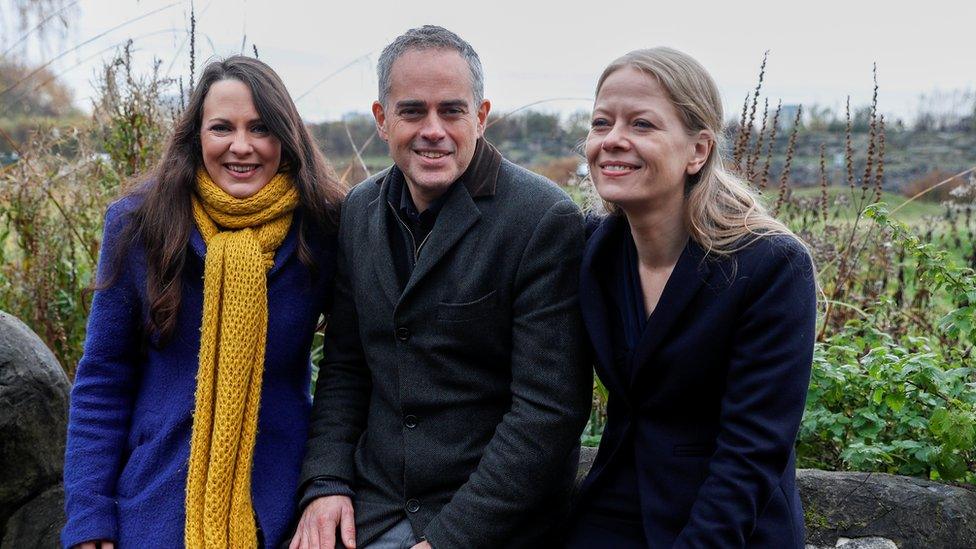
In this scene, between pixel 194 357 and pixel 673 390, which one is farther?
pixel 194 357

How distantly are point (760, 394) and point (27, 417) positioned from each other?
91.7 inches

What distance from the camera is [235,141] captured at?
2.53 m

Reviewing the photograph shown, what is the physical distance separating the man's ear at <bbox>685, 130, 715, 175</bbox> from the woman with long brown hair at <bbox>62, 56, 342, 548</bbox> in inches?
43.0

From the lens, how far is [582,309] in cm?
232

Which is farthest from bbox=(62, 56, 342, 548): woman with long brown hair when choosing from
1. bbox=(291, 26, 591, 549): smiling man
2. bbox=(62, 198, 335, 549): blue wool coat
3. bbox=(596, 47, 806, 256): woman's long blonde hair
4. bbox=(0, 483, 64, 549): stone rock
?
Result: bbox=(596, 47, 806, 256): woman's long blonde hair

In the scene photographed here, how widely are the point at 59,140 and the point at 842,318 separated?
355cm

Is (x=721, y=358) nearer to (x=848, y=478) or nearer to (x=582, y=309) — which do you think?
(x=582, y=309)

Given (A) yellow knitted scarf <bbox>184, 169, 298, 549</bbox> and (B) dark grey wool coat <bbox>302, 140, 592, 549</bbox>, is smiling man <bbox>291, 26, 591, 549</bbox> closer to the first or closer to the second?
(B) dark grey wool coat <bbox>302, 140, 592, 549</bbox>

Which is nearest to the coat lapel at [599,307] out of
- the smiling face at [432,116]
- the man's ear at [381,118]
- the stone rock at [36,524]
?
the smiling face at [432,116]

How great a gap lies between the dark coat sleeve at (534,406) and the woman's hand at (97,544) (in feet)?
2.79

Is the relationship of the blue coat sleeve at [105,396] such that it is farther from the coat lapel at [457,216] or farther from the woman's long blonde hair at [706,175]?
the woman's long blonde hair at [706,175]

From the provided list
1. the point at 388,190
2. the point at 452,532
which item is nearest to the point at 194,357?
the point at 388,190

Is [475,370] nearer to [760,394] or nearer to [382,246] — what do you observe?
[382,246]

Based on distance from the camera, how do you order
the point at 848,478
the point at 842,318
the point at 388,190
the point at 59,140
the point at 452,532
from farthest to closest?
1. the point at 59,140
2. the point at 842,318
3. the point at 848,478
4. the point at 388,190
5. the point at 452,532
